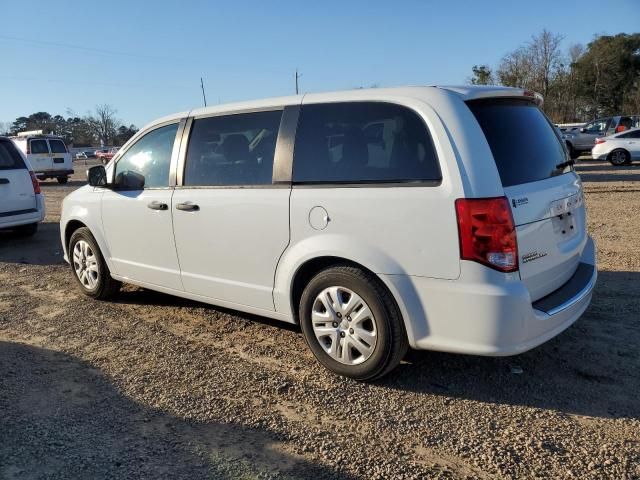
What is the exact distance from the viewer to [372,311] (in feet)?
11.0

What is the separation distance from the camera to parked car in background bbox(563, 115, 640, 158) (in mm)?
23438

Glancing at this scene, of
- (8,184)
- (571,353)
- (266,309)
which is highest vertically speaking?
(8,184)

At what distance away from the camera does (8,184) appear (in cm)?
838

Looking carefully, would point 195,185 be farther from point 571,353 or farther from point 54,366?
point 571,353

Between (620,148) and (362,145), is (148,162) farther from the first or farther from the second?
(620,148)

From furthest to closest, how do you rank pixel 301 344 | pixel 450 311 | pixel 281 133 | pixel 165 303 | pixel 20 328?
1. pixel 165 303
2. pixel 20 328
3. pixel 301 344
4. pixel 281 133
5. pixel 450 311

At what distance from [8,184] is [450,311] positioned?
7781mm

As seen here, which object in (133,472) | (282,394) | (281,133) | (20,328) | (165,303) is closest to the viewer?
(133,472)

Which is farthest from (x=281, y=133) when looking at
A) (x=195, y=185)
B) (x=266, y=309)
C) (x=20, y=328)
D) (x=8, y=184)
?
(x=8, y=184)

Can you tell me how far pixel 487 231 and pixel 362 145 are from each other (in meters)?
0.99

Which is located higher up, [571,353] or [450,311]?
[450,311]

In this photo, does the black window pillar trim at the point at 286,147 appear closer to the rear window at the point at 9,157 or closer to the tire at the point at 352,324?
the tire at the point at 352,324

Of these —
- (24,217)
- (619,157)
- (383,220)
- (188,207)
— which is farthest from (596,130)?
(383,220)

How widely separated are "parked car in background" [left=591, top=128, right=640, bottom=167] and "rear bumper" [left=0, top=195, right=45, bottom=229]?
59.5 feet
